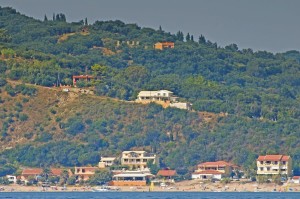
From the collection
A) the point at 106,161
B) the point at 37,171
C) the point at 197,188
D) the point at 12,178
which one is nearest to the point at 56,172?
the point at 37,171

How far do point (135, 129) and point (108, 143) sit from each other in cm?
466

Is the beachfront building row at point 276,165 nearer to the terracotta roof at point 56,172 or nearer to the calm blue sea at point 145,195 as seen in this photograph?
the calm blue sea at point 145,195

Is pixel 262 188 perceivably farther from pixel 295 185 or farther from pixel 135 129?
pixel 135 129

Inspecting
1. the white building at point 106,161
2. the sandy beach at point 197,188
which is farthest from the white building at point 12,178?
the white building at point 106,161

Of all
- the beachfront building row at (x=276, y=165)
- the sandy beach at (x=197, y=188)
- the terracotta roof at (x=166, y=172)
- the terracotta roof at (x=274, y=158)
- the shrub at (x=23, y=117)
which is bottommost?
the sandy beach at (x=197, y=188)

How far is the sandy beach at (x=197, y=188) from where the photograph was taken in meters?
175

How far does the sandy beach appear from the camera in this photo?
17525 cm

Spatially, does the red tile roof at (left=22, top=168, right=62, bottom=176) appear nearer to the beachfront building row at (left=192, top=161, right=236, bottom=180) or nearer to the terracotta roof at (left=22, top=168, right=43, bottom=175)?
the terracotta roof at (left=22, top=168, right=43, bottom=175)

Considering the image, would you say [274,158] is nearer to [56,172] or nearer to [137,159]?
[137,159]

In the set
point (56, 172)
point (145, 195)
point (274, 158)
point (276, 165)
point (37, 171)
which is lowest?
point (145, 195)

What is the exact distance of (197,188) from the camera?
176 m

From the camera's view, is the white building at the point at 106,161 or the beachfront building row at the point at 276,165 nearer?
the beachfront building row at the point at 276,165

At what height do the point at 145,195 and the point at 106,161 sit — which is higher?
the point at 106,161

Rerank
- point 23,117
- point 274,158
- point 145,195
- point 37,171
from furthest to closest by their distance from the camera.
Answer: point 23,117 < point 37,171 < point 274,158 < point 145,195
